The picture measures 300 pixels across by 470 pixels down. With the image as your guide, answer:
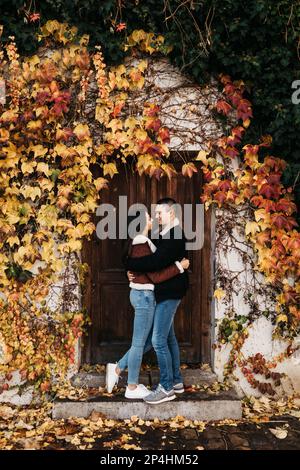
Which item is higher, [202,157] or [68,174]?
[202,157]

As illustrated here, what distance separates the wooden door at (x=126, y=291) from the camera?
5.56 meters

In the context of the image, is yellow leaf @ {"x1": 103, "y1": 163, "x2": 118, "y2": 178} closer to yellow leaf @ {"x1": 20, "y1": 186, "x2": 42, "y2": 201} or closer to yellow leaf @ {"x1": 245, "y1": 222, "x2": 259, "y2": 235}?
yellow leaf @ {"x1": 20, "y1": 186, "x2": 42, "y2": 201}

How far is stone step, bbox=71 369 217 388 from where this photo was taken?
525 cm

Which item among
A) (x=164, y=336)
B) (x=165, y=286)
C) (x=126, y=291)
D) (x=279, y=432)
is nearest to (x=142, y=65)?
(x=165, y=286)

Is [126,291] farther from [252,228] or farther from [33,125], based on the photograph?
[33,125]

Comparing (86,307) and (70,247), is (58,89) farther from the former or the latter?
(86,307)

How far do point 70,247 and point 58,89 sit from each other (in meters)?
1.58

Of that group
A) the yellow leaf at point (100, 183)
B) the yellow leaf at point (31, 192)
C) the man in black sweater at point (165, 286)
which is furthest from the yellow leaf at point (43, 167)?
the man in black sweater at point (165, 286)

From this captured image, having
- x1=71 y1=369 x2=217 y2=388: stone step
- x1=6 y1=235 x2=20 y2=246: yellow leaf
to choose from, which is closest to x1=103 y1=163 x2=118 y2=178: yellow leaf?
x1=6 y1=235 x2=20 y2=246: yellow leaf

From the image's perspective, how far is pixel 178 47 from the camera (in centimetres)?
514

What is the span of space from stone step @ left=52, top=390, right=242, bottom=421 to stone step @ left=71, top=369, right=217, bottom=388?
1.29 ft

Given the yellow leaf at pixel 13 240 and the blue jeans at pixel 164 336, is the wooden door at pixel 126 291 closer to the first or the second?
the yellow leaf at pixel 13 240

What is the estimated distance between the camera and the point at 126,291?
561 centimetres

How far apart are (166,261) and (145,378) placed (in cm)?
143
